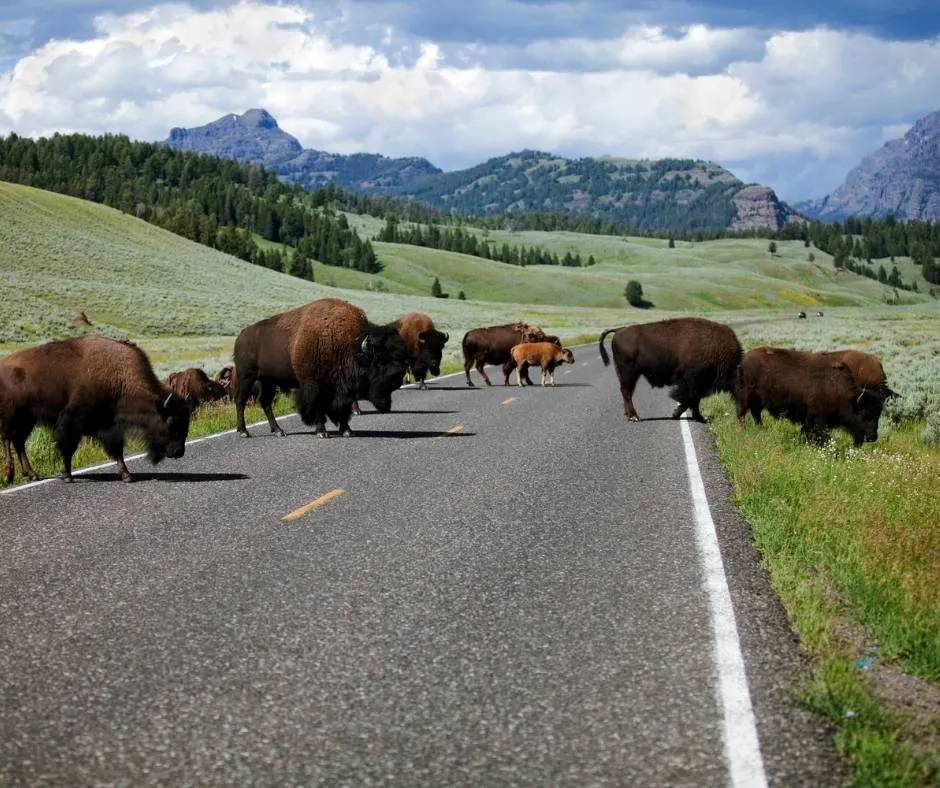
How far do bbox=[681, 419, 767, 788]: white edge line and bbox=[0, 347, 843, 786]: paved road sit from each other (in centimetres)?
2

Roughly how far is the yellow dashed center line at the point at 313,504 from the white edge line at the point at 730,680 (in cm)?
349

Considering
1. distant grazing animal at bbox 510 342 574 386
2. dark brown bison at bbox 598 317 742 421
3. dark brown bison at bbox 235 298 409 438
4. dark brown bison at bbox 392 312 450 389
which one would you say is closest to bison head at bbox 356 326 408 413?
dark brown bison at bbox 235 298 409 438

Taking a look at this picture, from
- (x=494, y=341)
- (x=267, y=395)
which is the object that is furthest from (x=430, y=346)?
(x=494, y=341)

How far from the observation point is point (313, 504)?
1023cm

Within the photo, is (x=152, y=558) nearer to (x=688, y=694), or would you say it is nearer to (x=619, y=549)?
(x=619, y=549)

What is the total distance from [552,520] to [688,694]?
4480 mm

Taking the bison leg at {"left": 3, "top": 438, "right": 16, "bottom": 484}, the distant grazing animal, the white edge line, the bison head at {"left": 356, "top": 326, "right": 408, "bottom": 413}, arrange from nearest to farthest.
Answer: the white edge line, the bison leg at {"left": 3, "top": 438, "right": 16, "bottom": 484}, the bison head at {"left": 356, "top": 326, "right": 408, "bottom": 413}, the distant grazing animal

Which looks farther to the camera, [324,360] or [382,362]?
[382,362]

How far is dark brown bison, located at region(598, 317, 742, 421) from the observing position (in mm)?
18656

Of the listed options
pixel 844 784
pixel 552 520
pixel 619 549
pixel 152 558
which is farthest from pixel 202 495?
pixel 844 784

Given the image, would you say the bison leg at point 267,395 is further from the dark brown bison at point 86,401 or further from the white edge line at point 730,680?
the white edge line at point 730,680

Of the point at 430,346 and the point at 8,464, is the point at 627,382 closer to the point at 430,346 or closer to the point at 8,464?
the point at 430,346

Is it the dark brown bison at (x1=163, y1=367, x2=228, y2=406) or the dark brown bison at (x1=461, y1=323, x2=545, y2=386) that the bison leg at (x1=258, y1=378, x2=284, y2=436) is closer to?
the dark brown bison at (x1=163, y1=367, x2=228, y2=406)

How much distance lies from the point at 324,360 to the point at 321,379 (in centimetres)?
30
